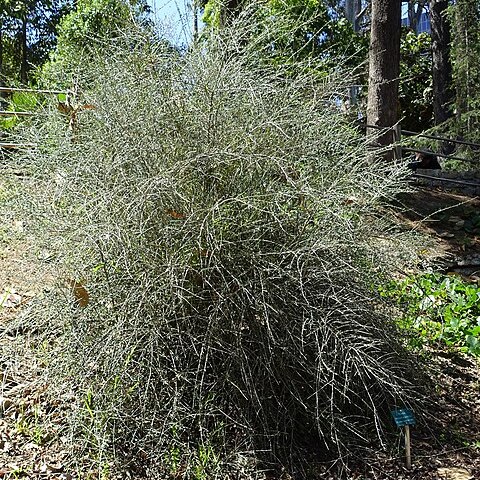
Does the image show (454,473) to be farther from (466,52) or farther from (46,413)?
(466,52)

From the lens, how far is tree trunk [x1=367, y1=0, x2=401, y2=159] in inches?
300

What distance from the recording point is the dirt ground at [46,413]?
9.20 ft

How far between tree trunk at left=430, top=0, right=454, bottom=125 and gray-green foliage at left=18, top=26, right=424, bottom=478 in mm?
11307

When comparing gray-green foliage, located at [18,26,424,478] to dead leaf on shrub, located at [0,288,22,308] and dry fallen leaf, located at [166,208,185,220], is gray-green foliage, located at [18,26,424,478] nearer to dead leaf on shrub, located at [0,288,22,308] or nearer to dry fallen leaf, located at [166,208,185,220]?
dry fallen leaf, located at [166,208,185,220]

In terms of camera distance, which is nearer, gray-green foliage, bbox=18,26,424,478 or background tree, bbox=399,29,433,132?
gray-green foliage, bbox=18,26,424,478

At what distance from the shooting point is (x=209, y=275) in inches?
114

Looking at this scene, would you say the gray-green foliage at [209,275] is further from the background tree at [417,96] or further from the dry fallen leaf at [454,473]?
the background tree at [417,96]

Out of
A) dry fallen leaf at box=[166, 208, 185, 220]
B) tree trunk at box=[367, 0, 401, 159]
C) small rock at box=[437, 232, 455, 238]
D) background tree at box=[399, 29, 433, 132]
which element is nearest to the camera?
dry fallen leaf at box=[166, 208, 185, 220]

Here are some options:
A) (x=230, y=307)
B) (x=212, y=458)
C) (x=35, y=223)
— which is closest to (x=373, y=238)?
(x=230, y=307)

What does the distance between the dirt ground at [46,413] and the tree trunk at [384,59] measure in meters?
4.35

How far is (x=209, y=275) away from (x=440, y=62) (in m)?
12.2

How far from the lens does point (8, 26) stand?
782 inches

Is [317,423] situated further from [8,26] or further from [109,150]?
[8,26]

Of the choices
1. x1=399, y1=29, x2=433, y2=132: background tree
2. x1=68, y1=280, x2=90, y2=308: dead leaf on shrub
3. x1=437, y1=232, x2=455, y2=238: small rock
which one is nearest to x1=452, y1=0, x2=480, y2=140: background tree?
x1=437, y1=232, x2=455, y2=238: small rock
